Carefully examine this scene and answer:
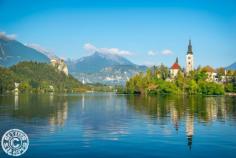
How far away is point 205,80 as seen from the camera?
191125mm

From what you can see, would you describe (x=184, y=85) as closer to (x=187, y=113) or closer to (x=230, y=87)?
(x=230, y=87)

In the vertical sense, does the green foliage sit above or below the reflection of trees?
above

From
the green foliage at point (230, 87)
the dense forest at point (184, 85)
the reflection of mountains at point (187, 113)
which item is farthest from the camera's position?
the green foliage at point (230, 87)

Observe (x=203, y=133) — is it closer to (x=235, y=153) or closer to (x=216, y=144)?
(x=216, y=144)

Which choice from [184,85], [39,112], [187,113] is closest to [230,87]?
[184,85]

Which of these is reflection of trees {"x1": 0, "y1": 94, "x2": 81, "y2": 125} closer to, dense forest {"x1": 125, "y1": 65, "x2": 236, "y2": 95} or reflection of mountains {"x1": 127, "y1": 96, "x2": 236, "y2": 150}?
reflection of mountains {"x1": 127, "y1": 96, "x2": 236, "y2": 150}

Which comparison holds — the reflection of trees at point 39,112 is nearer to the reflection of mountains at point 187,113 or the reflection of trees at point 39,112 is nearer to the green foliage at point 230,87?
the reflection of mountains at point 187,113

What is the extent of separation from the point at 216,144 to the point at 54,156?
14.3 metres

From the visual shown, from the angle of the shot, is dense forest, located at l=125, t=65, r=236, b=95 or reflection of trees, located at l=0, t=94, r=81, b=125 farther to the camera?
dense forest, located at l=125, t=65, r=236, b=95

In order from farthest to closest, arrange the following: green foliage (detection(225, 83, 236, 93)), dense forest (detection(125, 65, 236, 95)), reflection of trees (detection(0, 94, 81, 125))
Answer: green foliage (detection(225, 83, 236, 93)) → dense forest (detection(125, 65, 236, 95)) → reflection of trees (detection(0, 94, 81, 125))

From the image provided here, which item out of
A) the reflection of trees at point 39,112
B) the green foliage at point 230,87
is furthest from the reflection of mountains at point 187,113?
the green foliage at point 230,87

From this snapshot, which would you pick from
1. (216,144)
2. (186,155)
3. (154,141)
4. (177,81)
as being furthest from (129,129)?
(177,81)

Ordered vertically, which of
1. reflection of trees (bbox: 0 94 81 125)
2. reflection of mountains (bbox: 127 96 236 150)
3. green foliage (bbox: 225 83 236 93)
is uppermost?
green foliage (bbox: 225 83 236 93)

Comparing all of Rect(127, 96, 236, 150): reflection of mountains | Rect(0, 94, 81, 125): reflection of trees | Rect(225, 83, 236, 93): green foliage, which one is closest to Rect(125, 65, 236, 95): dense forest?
Rect(225, 83, 236, 93): green foliage
